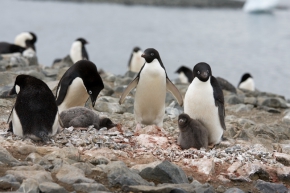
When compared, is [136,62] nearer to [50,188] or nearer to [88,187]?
[88,187]

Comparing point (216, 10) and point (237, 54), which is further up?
point (216, 10)

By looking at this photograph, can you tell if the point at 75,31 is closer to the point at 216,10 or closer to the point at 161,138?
the point at 216,10

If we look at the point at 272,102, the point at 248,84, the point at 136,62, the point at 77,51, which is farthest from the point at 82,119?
the point at 77,51

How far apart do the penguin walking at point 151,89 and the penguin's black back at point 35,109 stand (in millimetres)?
1829

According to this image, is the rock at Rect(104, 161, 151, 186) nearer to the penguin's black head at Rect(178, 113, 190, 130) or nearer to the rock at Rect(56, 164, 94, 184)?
the rock at Rect(56, 164, 94, 184)

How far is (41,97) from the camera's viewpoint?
213 inches

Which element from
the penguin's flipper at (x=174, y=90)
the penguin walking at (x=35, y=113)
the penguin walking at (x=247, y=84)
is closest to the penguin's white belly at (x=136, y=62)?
the penguin walking at (x=247, y=84)

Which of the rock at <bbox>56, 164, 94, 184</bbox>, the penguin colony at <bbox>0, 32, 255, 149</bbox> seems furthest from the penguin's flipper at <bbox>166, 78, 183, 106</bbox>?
the rock at <bbox>56, 164, 94, 184</bbox>

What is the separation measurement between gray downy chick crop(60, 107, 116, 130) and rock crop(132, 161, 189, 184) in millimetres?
1463

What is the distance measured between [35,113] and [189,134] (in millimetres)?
1546

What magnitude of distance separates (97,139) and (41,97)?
0.67m

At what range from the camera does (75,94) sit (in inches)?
285

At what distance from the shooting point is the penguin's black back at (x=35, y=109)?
5336mm

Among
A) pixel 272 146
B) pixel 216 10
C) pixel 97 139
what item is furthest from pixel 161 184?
pixel 216 10
